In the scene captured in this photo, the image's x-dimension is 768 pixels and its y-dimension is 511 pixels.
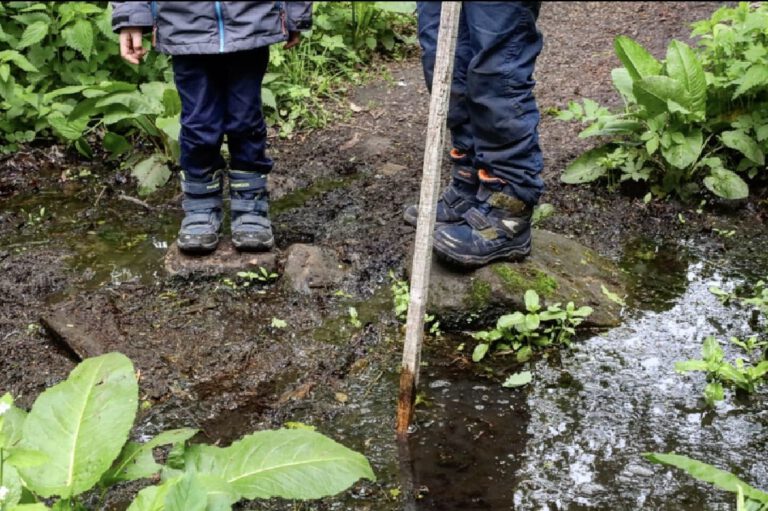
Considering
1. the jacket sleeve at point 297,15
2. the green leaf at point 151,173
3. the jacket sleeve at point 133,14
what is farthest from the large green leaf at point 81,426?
the green leaf at point 151,173

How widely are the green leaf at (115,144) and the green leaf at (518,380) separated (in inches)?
115

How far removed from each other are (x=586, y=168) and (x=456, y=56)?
4.66 ft

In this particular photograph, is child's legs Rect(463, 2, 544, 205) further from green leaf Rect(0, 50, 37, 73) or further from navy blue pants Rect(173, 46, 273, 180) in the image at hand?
green leaf Rect(0, 50, 37, 73)

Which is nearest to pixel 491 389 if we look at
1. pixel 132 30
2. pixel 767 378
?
pixel 767 378

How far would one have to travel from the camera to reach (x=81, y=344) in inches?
120

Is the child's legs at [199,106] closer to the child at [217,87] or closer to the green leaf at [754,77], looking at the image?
the child at [217,87]

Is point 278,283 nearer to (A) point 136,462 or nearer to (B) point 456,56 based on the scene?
(B) point 456,56

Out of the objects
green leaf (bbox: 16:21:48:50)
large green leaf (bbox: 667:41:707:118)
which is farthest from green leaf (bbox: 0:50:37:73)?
large green leaf (bbox: 667:41:707:118)

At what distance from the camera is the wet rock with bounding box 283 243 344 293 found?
351 centimetres

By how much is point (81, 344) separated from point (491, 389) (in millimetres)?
1509

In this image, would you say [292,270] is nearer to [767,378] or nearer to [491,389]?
[491,389]

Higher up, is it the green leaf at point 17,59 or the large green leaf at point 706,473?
the green leaf at point 17,59

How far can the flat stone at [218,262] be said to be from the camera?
3.59 meters

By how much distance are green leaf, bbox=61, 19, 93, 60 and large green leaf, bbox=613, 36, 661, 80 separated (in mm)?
2948
